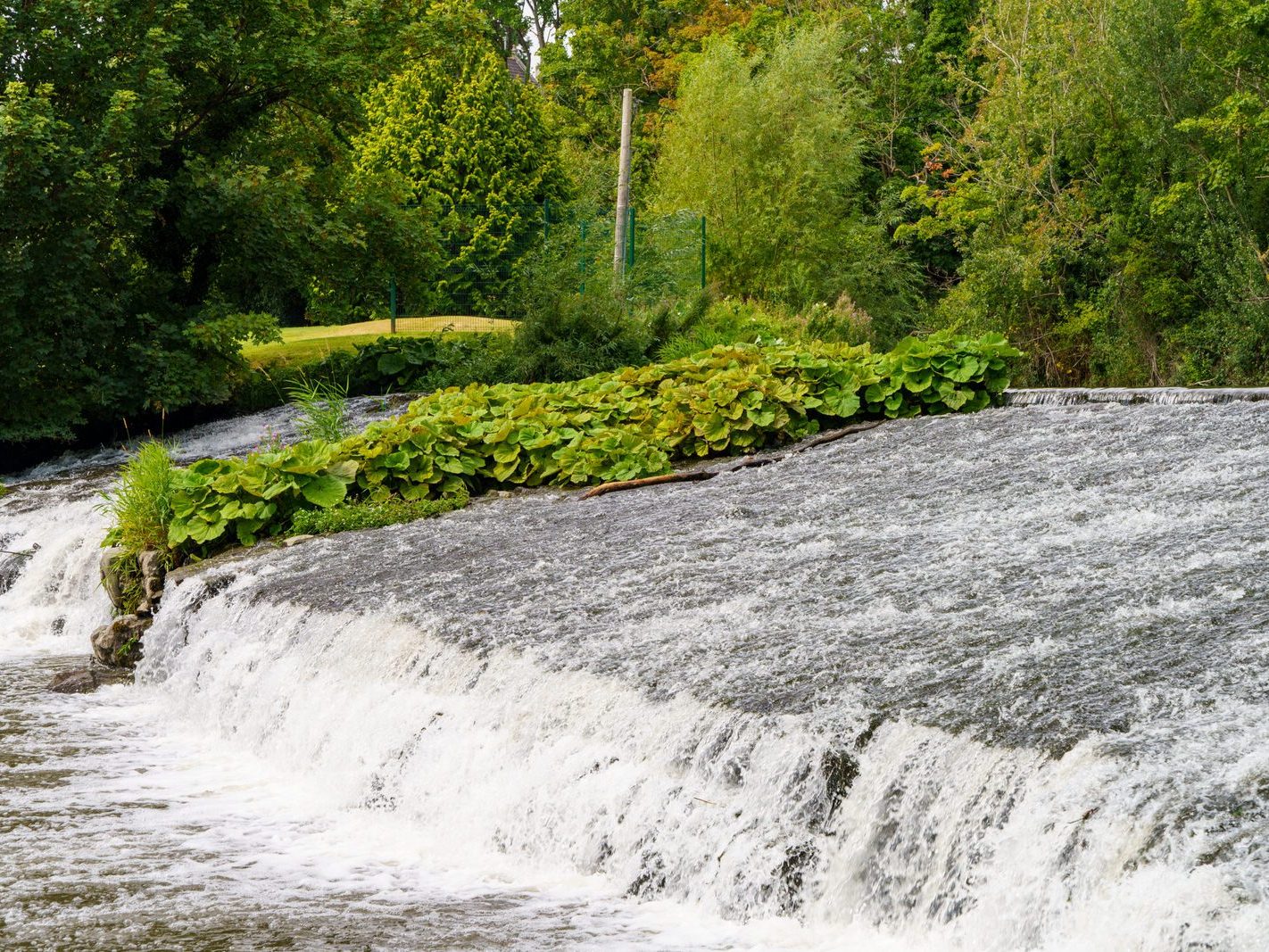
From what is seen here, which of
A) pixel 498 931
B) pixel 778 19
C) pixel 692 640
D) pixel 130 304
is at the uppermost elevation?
pixel 778 19

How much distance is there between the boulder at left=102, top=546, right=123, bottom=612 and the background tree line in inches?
227

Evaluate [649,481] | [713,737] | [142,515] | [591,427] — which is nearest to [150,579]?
[142,515]

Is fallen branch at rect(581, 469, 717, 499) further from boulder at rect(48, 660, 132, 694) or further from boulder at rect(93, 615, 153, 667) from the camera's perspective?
boulder at rect(48, 660, 132, 694)

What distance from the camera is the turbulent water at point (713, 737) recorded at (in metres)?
3.89

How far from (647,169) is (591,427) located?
24647 mm

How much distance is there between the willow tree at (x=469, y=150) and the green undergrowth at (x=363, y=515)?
12.1 meters

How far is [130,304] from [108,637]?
26.8 ft

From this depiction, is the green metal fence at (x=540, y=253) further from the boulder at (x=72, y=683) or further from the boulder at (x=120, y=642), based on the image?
the boulder at (x=72, y=683)

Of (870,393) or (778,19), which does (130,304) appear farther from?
(778,19)

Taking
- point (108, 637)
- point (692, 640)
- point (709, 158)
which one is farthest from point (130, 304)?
point (709, 158)

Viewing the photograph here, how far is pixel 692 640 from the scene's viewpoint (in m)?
5.80

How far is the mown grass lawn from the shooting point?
59.7 feet

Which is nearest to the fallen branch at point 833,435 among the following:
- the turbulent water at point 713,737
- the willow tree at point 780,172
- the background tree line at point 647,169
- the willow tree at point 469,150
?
the turbulent water at point 713,737

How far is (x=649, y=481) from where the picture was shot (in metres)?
10.0
